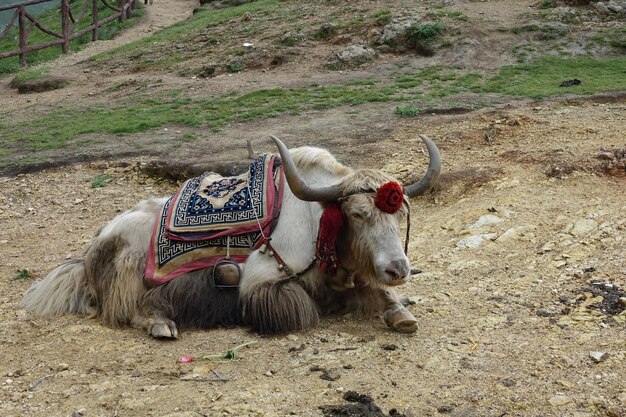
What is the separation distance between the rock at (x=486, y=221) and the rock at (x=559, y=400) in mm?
2578

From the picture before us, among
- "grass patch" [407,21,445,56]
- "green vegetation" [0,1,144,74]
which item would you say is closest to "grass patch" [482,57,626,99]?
"grass patch" [407,21,445,56]

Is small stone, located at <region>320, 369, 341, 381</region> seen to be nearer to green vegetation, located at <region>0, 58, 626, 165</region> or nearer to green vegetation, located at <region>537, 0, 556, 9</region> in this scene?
green vegetation, located at <region>0, 58, 626, 165</region>

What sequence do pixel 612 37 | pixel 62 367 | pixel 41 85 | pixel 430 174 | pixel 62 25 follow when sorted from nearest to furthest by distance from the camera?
pixel 62 367
pixel 430 174
pixel 612 37
pixel 41 85
pixel 62 25

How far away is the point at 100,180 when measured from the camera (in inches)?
320

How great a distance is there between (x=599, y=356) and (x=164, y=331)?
2.39 metres

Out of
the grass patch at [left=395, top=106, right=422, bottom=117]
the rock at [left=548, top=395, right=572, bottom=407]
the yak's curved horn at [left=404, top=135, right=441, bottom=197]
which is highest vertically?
the yak's curved horn at [left=404, top=135, right=441, bottom=197]

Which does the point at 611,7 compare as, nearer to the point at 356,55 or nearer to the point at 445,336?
the point at 356,55

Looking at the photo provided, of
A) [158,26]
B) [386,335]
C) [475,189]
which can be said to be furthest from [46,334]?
[158,26]

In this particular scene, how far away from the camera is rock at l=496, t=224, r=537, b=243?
18.2ft

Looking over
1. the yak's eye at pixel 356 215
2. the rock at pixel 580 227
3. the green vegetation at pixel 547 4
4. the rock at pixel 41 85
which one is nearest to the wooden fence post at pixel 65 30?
the rock at pixel 41 85

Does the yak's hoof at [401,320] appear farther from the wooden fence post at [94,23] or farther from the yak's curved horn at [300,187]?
the wooden fence post at [94,23]

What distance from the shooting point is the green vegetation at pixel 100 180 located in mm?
8032

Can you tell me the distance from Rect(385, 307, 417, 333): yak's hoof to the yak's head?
210 mm

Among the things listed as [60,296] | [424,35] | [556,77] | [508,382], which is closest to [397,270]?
[508,382]
